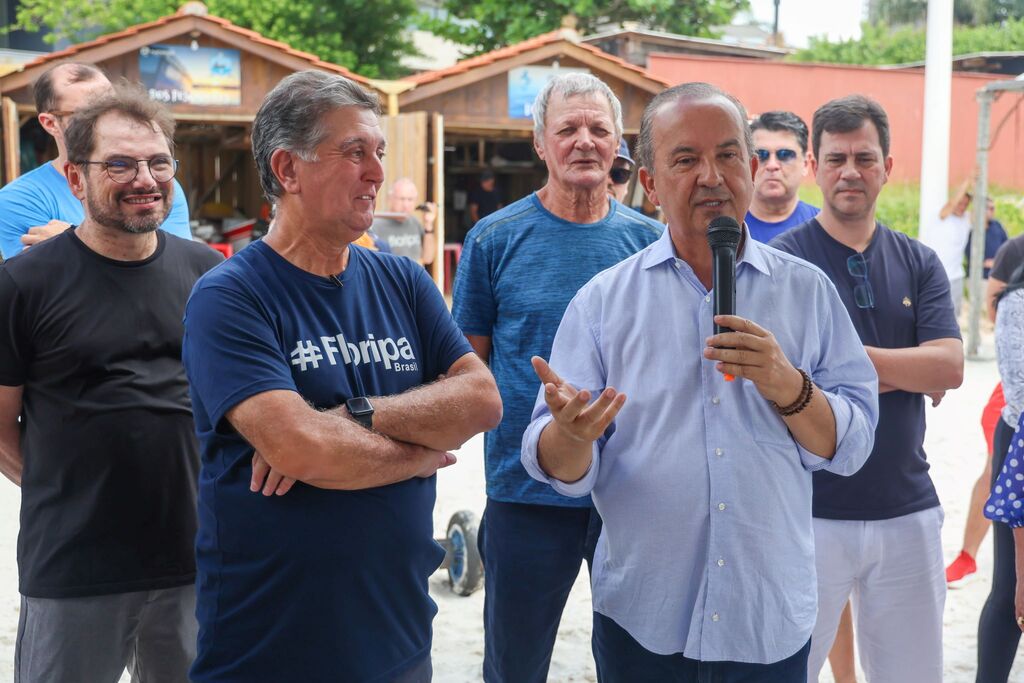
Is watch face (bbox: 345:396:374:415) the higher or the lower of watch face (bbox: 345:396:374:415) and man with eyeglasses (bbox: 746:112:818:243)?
the lower

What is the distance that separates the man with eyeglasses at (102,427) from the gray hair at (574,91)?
4.72 feet

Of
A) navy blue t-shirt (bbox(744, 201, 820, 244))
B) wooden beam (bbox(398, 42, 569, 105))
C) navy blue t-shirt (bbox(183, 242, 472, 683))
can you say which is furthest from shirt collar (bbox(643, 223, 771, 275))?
wooden beam (bbox(398, 42, 569, 105))

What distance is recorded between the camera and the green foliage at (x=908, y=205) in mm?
20578

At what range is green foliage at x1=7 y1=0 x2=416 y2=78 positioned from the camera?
24750mm

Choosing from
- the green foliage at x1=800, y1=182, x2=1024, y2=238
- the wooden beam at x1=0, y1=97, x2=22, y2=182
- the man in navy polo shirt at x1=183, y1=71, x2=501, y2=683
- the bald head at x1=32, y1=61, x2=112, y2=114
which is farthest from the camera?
the green foliage at x1=800, y1=182, x2=1024, y2=238

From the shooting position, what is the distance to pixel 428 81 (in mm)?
14758

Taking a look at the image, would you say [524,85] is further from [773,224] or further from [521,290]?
[521,290]

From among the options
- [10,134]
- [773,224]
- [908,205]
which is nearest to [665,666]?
[773,224]

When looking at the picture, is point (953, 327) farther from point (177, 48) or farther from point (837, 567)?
point (177, 48)

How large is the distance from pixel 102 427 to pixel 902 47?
37.2 meters

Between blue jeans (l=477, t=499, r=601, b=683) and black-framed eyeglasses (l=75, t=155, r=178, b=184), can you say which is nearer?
black-framed eyeglasses (l=75, t=155, r=178, b=184)

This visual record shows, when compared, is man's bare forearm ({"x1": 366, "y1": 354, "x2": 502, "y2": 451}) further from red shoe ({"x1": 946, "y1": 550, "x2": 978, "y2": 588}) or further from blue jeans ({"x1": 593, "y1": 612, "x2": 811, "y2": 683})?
red shoe ({"x1": 946, "y1": 550, "x2": 978, "y2": 588})

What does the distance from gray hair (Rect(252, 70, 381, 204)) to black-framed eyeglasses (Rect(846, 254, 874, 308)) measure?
1.71m

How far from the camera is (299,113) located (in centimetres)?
244
